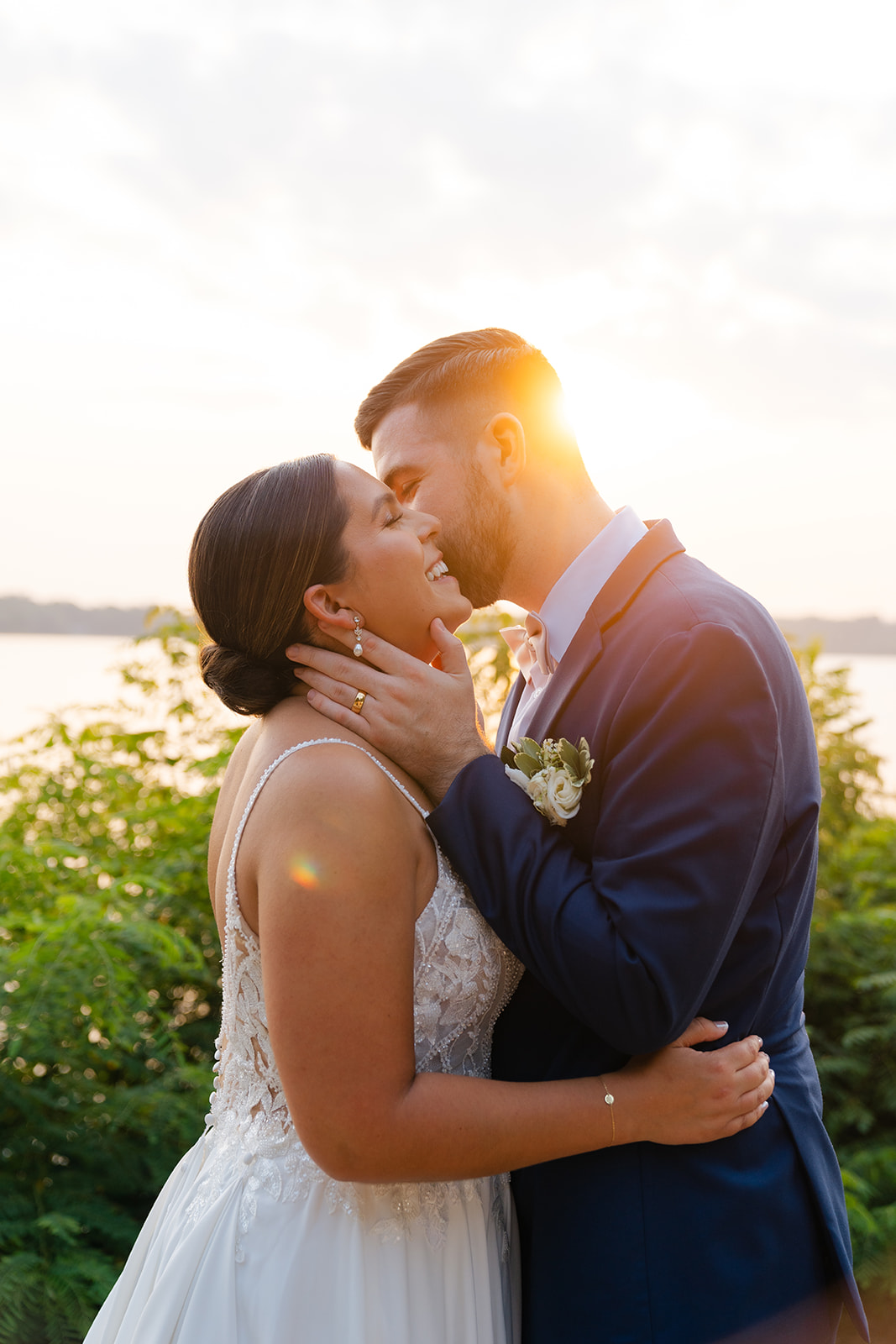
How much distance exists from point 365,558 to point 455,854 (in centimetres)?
73

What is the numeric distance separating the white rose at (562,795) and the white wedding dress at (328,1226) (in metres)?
0.27

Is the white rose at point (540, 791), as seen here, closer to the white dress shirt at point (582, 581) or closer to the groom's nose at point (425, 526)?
the white dress shirt at point (582, 581)

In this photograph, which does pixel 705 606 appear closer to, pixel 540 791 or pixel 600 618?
pixel 600 618

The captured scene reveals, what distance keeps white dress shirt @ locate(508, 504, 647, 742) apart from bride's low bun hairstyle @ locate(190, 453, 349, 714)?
2.54 feet

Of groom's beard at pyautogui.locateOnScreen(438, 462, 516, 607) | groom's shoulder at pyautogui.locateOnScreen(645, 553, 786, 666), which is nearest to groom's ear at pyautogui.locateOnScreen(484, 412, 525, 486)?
groom's beard at pyautogui.locateOnScreen(438, 462, 516, 607)

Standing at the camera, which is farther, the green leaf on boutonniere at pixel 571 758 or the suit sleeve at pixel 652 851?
the green leaf on boutonniere at pixel 571 758

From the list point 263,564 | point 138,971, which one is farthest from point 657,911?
point 138,971

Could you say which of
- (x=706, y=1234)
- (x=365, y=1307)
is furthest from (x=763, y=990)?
(x=365, y=1307)

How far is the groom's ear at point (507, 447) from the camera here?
121 inches

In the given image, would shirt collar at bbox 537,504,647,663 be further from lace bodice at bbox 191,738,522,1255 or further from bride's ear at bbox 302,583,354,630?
lace bodice at bbox 191,738,522,1255

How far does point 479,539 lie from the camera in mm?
3045

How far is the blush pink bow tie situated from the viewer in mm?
2922

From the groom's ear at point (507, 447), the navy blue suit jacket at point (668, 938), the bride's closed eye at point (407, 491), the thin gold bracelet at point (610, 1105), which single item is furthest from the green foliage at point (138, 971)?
the groom's ear at point (507, 447)

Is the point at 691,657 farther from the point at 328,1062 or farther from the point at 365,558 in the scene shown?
the point at 328,1062
